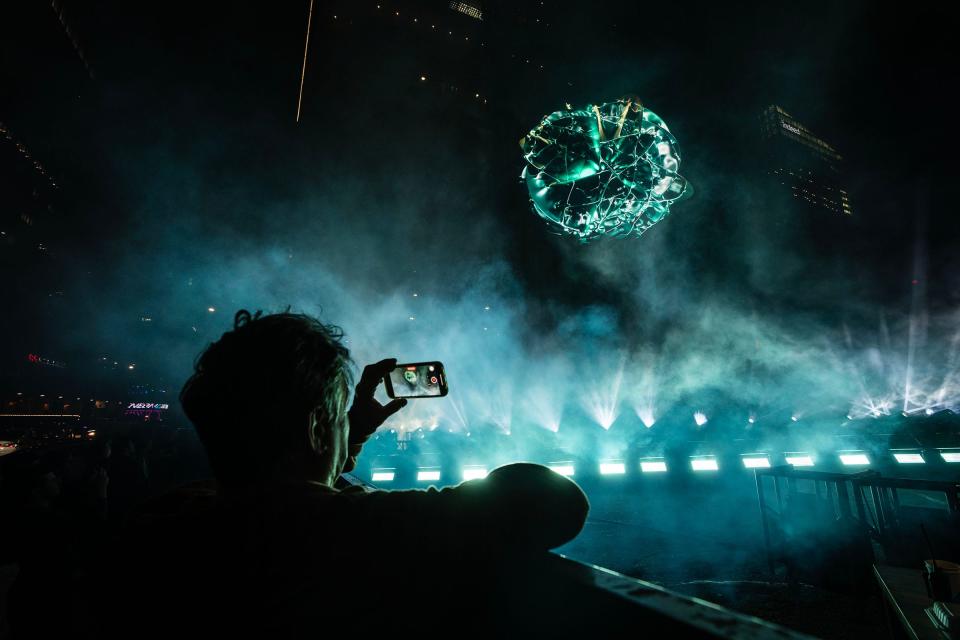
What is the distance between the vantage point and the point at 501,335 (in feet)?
87.6

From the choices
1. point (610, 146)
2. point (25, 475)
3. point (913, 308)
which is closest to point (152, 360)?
point (25, 475)

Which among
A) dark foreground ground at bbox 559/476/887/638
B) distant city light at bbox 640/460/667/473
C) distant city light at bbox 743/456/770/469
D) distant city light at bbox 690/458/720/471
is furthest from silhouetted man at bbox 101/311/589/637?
distant city light at bbox 743/456/770/469

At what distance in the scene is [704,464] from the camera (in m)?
11.8

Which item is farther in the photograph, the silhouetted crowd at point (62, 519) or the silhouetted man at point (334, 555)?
the silhouetted crowd at point (62, 519)

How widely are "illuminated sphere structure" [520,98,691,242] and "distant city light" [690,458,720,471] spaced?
9.58m

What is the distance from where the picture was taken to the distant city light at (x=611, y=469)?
485 inches

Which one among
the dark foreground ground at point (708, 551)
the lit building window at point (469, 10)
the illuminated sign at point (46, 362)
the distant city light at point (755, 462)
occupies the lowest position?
the dark foreground ground at point (708, 551)

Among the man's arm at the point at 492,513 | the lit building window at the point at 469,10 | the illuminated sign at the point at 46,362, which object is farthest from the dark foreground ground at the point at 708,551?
the illuminated sign at the point at 46,362

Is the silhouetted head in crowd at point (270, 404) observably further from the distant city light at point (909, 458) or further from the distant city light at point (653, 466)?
the distant city light at point (909, 458)

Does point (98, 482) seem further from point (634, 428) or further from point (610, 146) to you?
point (634, 428)

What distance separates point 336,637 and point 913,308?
32.5 m

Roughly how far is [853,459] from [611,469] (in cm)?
Answer: 776

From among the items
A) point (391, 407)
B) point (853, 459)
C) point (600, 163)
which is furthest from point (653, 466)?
point (391, 407)

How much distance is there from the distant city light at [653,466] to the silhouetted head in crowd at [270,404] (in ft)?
43.4
